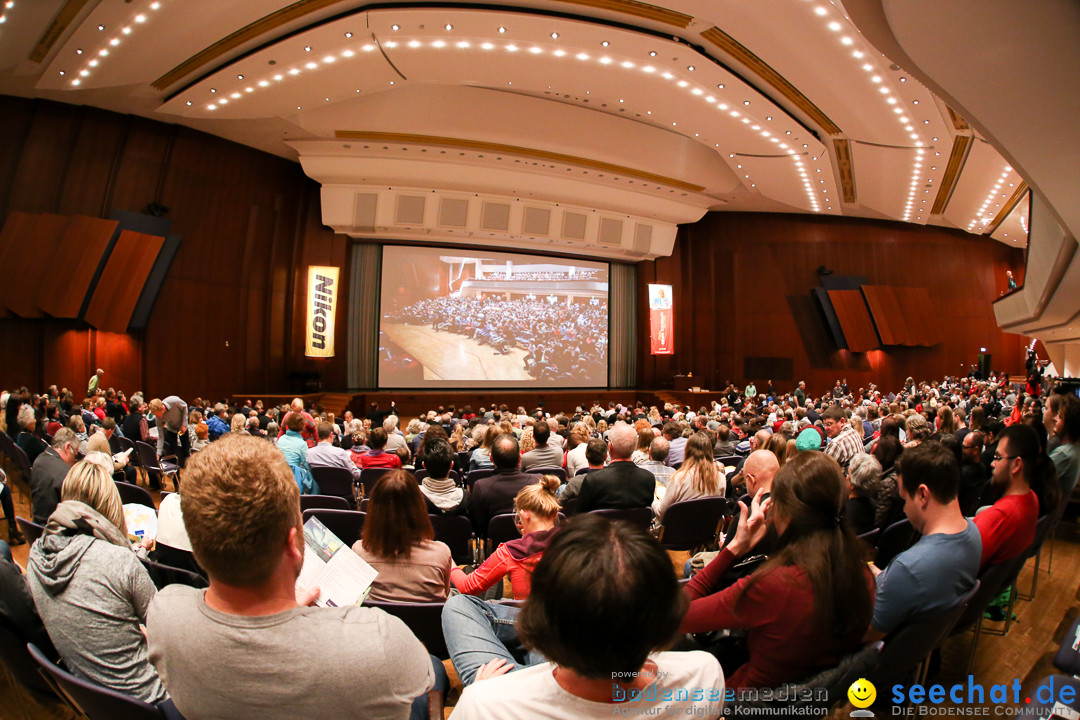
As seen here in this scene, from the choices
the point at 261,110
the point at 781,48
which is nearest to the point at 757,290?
the point at 781,48

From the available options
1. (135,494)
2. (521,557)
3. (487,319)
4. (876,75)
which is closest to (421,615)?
(521,557)

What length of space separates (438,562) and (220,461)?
1199 millimetres

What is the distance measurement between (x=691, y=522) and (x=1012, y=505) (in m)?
1.61

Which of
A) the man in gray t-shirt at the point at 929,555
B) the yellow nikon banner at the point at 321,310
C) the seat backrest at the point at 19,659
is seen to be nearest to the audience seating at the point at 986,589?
the man in gray t-shirt at the point at 929,555

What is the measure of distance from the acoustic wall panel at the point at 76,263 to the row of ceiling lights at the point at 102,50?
2.41 meters

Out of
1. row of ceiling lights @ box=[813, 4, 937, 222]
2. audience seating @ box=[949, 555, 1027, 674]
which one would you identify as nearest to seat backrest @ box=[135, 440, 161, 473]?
audience seating @ box=[949, 555, 1027, 674]

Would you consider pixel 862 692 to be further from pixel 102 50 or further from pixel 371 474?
pixel 102 50

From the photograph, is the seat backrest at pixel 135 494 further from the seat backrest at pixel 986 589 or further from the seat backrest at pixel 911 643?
the seat backrest at pixel 986 589

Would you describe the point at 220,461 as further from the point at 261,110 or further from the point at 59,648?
the point at 261,110

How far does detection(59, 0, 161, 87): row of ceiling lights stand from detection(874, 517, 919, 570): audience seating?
10.1 m

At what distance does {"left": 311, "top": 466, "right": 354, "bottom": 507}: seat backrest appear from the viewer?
4.55 m

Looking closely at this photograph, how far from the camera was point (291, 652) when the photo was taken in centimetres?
102

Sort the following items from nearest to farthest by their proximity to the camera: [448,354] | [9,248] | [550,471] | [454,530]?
[454,530] → [550,471] → [9,248] → [448,354]

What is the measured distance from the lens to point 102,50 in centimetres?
875
